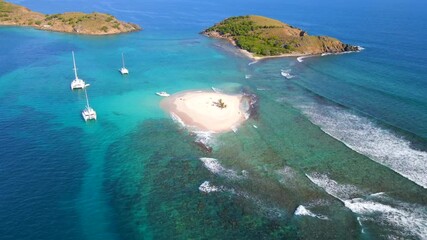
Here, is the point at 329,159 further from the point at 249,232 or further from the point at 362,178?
the point at 249,232

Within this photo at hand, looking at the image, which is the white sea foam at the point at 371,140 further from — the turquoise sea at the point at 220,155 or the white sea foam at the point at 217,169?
the white sea foam at the point at 217,169

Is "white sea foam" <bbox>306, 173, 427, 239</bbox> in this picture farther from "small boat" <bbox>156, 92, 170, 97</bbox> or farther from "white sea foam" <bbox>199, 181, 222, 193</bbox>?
"small boat" <bbox>156, 92, 170, 97</bbox>

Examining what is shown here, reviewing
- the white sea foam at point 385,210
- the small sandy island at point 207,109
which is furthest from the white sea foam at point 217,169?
the white sea foam at point 385,210

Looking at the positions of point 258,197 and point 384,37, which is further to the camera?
point 384,37

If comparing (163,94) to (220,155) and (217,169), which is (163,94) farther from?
(217,169)

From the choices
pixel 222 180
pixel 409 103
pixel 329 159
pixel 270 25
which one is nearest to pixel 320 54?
pixel 270 25
